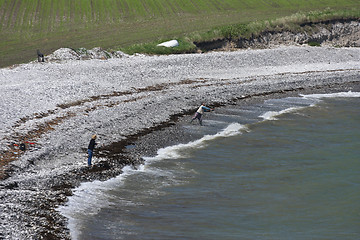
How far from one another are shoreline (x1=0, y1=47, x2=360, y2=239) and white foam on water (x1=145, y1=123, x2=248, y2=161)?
62 cm

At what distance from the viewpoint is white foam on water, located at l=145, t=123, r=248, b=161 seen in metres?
25.0

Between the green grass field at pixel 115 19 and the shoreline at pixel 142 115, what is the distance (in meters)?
15.2

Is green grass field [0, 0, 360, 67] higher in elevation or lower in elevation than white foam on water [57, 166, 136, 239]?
higher

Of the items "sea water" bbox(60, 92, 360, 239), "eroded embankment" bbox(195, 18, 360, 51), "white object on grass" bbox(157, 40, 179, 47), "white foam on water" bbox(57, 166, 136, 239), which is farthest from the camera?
"eroded embankment" bbox(195, 18, 360, 51)

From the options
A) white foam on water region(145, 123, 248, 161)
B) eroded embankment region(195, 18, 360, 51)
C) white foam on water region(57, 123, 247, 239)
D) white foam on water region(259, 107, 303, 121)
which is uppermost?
eroded embankment region(195, 18, 360, 51)

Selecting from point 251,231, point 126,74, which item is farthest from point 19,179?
point 126,74

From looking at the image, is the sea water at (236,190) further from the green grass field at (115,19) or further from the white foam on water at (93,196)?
the green grass field at (115,19)

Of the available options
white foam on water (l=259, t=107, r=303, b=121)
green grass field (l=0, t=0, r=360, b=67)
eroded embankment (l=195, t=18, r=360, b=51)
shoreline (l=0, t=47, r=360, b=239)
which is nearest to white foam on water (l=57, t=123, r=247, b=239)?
shoreline (l=0, t=47, r=360, b=239)

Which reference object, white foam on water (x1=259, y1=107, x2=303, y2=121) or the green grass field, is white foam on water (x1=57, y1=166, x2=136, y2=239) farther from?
the green grass field

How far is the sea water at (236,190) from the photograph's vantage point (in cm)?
1667

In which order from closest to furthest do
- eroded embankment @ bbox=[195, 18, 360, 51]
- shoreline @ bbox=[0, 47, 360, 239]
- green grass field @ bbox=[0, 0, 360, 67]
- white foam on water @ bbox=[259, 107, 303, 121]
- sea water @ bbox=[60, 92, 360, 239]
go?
sea water @ bbox=[60, 92, 360, 239] < shoreline @ bbox=[0, 47, 360, 239] < white foam on water @ bbox=[259, 107, 303, 121] < green grass field @ bbox=[0, 0, 360, 67] < eroded embankment @ bbox=[195, 18, 360, 51]

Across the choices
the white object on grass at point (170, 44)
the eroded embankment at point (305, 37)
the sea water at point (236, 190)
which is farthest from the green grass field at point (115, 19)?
the sea water at point (236, 190)

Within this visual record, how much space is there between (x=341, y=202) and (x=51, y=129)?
52.0 ft

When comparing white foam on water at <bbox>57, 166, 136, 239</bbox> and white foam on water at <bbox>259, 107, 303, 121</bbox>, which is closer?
white foam on water at <bbox>57, 166, 136, 239</bbox>
